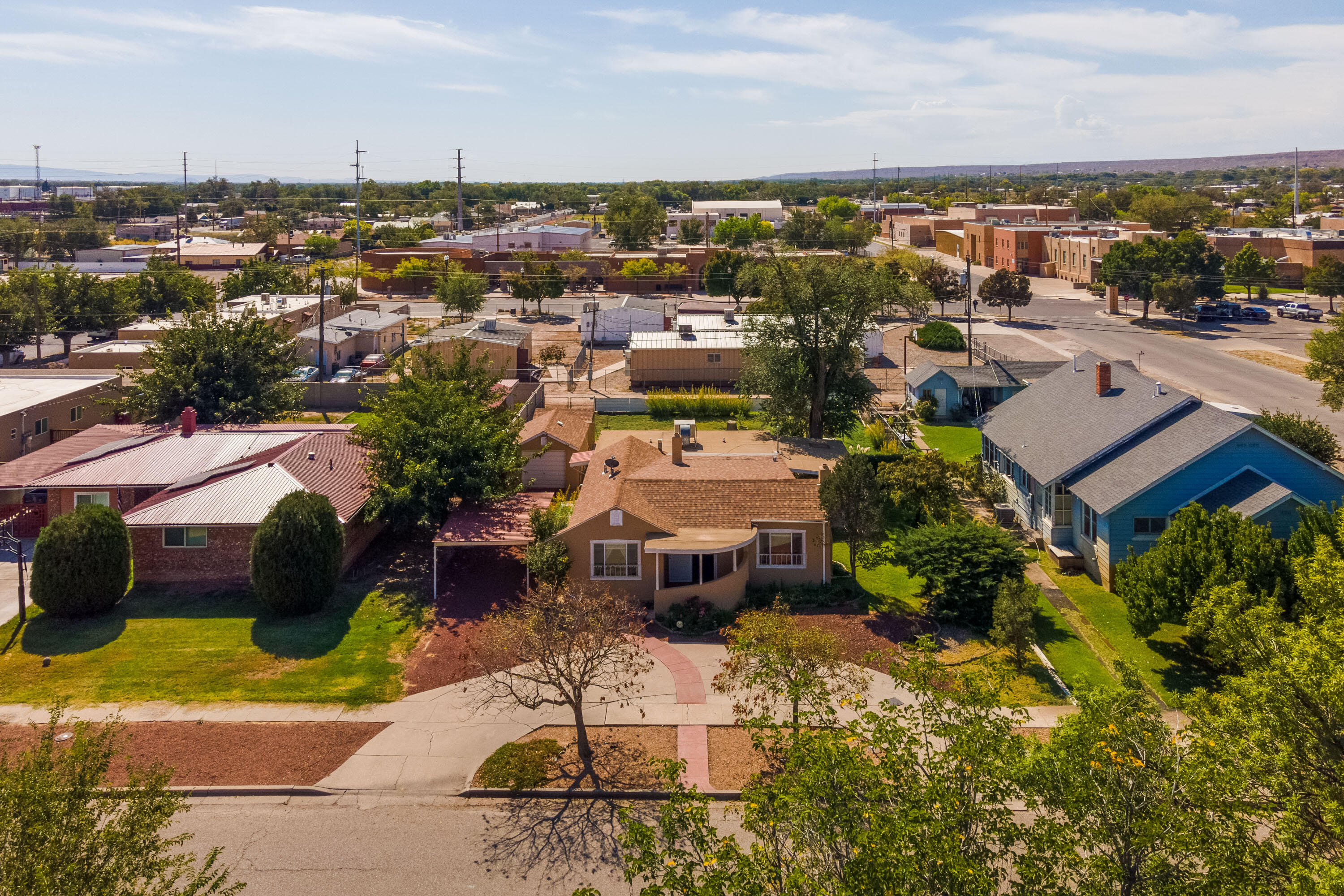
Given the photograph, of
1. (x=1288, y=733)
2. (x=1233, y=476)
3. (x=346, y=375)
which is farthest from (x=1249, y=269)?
(x=1288, y=733)

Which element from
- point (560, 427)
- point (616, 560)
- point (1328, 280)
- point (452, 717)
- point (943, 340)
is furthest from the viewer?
point (1328, 280)

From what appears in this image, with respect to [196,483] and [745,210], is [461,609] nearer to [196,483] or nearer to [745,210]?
[196,483]

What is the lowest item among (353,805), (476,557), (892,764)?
(353,805)

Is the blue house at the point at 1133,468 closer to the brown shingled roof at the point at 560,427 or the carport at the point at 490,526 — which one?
the brown shingled roof at the point at 560,427

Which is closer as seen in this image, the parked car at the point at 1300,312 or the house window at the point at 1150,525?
the house window at the point at 1150,525

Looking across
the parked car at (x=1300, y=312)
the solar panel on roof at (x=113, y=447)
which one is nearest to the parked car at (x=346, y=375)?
the solar panel on roof at (x=113, y=447)

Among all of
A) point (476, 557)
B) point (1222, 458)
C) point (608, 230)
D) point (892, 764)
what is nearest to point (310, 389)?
point (476, 557)

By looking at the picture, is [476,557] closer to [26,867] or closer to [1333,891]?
[26,867]
